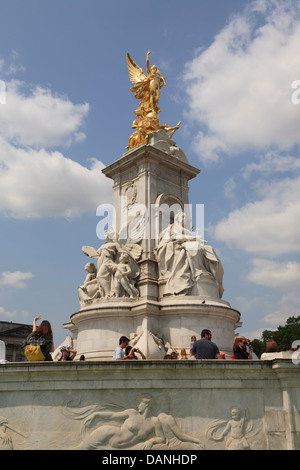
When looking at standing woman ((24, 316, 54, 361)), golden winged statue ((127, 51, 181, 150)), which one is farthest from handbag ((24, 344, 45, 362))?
golden winged statue ((127, 51, 181, 150))

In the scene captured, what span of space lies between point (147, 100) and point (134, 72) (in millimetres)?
1976

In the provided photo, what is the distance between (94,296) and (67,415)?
40.6 ft

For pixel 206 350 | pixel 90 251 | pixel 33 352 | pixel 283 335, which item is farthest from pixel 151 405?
pixel 283 335

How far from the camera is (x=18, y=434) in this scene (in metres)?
7.73

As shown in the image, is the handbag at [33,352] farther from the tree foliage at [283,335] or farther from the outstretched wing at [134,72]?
the tree foliage at [283,335]

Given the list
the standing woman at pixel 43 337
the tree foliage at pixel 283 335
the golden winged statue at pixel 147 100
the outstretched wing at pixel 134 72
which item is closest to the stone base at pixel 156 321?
the standing woman at pixel 43 337

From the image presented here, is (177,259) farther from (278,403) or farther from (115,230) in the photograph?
(278,403)

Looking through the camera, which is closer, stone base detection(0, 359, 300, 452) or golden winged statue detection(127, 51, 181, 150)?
stone base detection(0, 359, 300, 452)

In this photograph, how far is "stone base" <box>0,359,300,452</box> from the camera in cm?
759

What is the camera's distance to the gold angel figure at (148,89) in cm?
2497

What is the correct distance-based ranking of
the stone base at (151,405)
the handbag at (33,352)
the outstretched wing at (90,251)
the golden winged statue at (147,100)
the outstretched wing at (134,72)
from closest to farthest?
the stone base at (151,405) → the handbag at (33,352) → the outstretched wing at (90,251) → the golden winged statue at (147,100) → the outstretched wing at (134,72)

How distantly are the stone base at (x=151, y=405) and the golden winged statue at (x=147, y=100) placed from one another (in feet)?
58.3

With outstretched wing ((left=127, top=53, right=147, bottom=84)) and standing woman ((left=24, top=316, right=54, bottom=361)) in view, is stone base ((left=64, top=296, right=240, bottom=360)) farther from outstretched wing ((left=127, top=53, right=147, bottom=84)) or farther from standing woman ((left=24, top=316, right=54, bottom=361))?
outstretched wing ((left=127, top=53, right=147, bottom=84))

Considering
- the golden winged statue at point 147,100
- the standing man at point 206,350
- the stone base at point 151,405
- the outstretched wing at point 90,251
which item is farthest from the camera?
the golden winged statue at point 147,100
